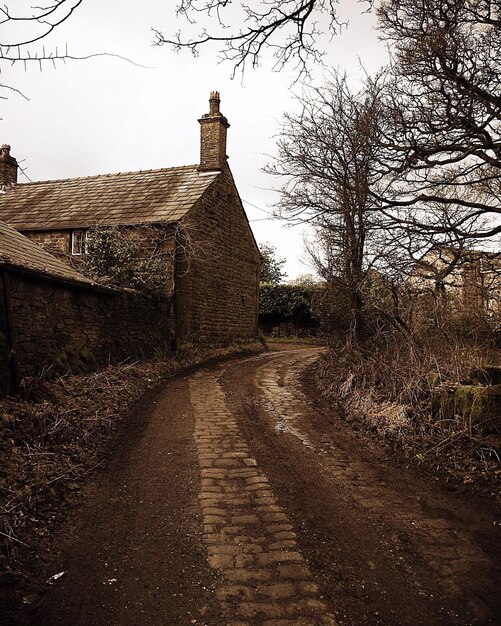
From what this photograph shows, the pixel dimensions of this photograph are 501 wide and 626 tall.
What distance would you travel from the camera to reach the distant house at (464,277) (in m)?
8.55

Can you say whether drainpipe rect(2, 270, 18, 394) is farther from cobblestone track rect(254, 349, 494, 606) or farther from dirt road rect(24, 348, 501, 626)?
cobblestone track rect(254, 349, 494, 606)

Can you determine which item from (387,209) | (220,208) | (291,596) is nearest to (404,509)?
(291,596)

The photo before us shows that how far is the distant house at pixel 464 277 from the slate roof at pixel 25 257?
762 centimetres

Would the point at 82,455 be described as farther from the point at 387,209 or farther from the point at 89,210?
the point at 89,210

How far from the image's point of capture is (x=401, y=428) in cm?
656

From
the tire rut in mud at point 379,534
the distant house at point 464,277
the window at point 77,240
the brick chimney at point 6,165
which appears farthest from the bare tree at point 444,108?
the brick chimney at point 6,165

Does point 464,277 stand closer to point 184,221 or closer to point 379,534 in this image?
point 379,534

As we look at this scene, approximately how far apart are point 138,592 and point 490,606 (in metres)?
2.42

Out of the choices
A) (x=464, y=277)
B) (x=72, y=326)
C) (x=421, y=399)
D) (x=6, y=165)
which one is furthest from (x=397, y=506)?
(x=6, y=165)

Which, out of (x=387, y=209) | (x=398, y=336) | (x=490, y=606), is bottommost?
(x=490, y=606)

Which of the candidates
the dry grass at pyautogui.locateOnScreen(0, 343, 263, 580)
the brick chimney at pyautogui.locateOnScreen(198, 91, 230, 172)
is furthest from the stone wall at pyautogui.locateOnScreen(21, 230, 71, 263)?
the dry grass at pyautogui.locateOnScreen(0, 343, 263, 580)

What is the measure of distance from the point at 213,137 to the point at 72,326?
11.4 m

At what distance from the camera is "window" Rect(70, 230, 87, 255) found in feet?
52.7

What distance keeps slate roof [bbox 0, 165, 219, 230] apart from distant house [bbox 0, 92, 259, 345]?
44 millimetres
